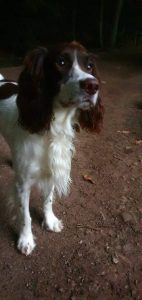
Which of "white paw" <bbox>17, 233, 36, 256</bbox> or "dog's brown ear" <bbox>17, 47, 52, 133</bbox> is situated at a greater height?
"dog's brown ear" <bbox>17, 47, 52, 133</bbox>

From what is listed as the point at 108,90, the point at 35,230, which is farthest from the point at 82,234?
the point at 108,90

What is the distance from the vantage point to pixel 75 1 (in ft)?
34.5

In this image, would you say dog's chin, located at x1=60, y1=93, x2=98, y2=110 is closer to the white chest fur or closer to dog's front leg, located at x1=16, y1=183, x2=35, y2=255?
the white chest fur

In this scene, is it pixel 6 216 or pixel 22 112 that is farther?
pixel 6 216

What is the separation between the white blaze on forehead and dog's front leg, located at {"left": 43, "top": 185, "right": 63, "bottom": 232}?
1187 millimetres

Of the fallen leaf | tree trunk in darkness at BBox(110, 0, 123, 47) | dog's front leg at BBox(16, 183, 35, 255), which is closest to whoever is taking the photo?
dog's front leg at BBox(16, 183, 35, 255)

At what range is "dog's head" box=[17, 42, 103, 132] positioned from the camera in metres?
2.43

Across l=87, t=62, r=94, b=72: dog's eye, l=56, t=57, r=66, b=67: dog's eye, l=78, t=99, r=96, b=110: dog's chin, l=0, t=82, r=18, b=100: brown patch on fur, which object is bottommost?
l=0, t=82, r=18, b=100: brown patch on fur

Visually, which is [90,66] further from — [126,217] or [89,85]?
[126,217]

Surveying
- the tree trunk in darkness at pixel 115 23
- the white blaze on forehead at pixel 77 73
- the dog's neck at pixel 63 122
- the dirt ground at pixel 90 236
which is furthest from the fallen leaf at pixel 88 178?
the tree trunk in darkness at pixel 115 23

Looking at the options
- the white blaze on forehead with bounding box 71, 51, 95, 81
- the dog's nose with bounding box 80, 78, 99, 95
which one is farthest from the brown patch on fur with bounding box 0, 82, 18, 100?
the dog's nose with bounding box 80, 78, 99, 95

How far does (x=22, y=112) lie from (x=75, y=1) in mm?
8629

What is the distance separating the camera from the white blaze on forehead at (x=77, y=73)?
240 cm

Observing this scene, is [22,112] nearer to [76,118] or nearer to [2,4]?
[76,118]
